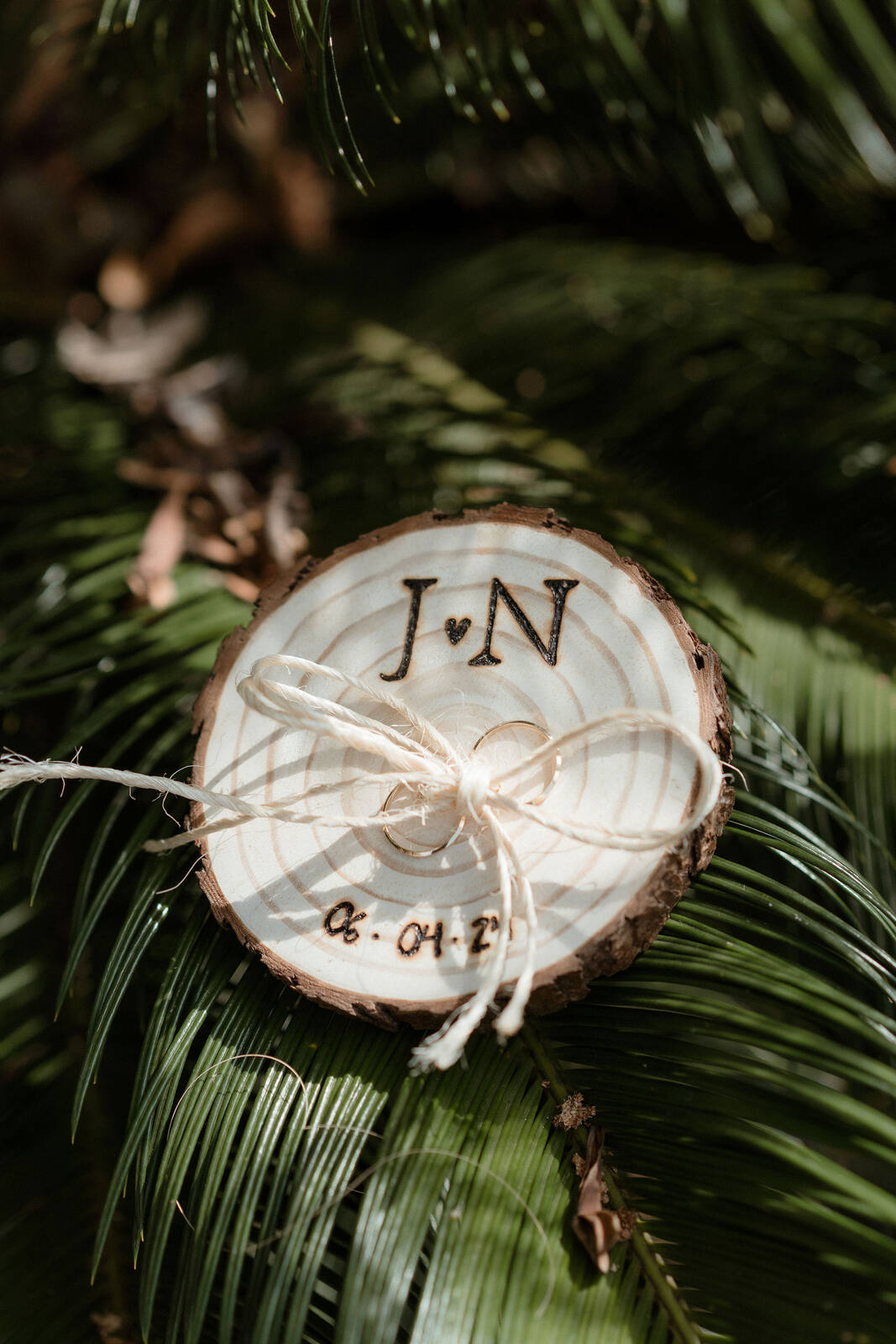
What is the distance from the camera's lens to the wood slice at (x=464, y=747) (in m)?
0.49

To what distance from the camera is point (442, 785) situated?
0.52m

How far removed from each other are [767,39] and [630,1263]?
2.74 ft

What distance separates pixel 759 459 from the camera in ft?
2.92

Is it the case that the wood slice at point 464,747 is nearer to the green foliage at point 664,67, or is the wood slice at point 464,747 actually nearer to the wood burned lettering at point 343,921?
the wood burned lettering at point 343,921

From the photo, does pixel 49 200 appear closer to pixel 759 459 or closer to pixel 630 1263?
pixel 759 459

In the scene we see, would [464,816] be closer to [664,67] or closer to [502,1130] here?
[502,1130]

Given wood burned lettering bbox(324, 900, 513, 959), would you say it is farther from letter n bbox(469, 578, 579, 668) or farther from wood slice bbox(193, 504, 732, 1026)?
letter n bbox(469, 578, 579, 668)

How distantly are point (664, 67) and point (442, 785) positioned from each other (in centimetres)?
77

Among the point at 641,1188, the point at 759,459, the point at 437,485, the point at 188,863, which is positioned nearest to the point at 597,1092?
the point at 641,1188

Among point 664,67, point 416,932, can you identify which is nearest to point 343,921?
point 416,932

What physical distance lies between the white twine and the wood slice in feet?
0.04

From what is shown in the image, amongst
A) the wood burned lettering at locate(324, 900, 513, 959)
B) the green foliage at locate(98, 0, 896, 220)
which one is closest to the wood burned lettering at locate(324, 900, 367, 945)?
the wood burned lettering at locate(324, 900, 513, 959)

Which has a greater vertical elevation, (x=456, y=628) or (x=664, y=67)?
(x=664, y=67)

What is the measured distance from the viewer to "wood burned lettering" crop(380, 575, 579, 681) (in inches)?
21.9
